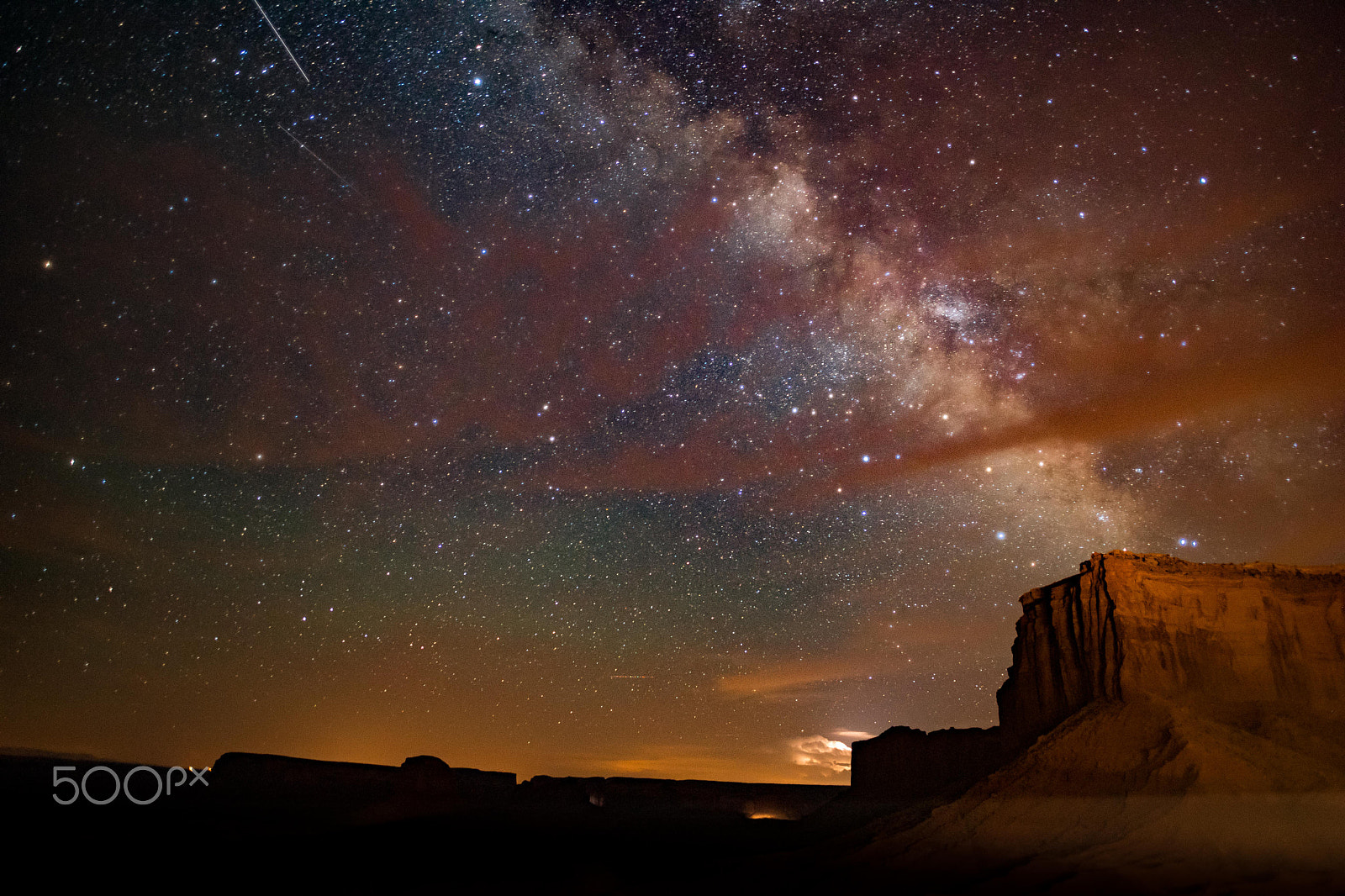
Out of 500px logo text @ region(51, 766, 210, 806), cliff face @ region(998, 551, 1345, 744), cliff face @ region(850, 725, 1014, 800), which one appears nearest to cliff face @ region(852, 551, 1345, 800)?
cliff face @ region(998, 551, 1345, 744)

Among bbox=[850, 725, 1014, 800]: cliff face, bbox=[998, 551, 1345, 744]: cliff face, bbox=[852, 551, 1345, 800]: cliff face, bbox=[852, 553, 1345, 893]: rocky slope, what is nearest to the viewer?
bbox=[852, 553, 1345, 893]: rocky slope

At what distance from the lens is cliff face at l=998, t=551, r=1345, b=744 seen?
73.5ft

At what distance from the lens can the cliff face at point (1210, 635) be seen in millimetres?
22406

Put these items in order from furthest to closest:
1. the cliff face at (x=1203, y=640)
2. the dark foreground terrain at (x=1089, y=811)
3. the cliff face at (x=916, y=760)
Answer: the cliff face at (x=916, y=760) < the cliff face at (x=1203, y=640) < the dark foreground terrain at (x=1089, y=811)

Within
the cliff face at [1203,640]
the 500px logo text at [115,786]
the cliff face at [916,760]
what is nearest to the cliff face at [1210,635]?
the cliff face at [1203,640]

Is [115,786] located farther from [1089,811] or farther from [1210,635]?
[1210,635]

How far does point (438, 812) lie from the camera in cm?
6338

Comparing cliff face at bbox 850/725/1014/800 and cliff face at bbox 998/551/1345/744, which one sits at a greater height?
cliff face at bbox 998/551/1345/744

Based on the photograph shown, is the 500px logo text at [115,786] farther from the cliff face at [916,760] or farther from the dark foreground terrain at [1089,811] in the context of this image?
the cliff face at [916,760]

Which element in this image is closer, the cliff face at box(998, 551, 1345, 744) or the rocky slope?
the rocky slope

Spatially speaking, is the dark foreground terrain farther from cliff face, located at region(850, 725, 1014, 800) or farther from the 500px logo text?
the 500px logo text

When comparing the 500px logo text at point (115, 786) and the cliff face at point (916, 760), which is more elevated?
the cliff face at point (916, 760)

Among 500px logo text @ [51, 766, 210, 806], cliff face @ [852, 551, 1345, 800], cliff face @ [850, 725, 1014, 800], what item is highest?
cliff face @ [852, 551, 1345, 800]

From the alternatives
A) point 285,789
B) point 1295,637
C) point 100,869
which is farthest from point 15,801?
point 1295,637
